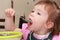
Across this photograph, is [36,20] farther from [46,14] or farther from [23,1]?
[23,1]

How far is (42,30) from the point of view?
963mm

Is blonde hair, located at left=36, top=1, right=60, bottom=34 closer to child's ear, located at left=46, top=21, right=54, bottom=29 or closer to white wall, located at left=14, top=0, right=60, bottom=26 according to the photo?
child's ear, located at left=46, top=21, right=54, bottom=29

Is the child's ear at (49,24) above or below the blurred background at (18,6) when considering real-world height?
below

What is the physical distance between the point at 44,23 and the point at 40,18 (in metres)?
0.03

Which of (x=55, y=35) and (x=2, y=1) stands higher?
(x=2, y=1)

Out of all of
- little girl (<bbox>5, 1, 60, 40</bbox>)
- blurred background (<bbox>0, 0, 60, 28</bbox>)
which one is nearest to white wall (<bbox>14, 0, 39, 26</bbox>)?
blurred background (<bbox>0, 0, 60, 28</bbox>)

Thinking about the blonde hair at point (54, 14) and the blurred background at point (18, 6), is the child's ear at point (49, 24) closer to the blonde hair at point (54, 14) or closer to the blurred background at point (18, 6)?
the blonde hair at point (54, 14)

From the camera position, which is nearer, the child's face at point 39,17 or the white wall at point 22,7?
the child's face at point 39,17

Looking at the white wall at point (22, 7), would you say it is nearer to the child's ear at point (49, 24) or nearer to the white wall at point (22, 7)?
the white wall at point (22, 7)

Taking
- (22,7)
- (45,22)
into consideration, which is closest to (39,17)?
(45,22)

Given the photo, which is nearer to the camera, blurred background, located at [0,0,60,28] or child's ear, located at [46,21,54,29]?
child's ear, located at [46,21,54,29]

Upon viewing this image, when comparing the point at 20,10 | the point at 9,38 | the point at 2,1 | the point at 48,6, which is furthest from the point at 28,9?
the point at 9,38

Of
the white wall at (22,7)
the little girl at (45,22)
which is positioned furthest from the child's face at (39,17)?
the white wall at (22,7)

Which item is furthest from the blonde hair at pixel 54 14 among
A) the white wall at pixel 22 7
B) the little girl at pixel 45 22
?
the white wall at pixel 22 7
